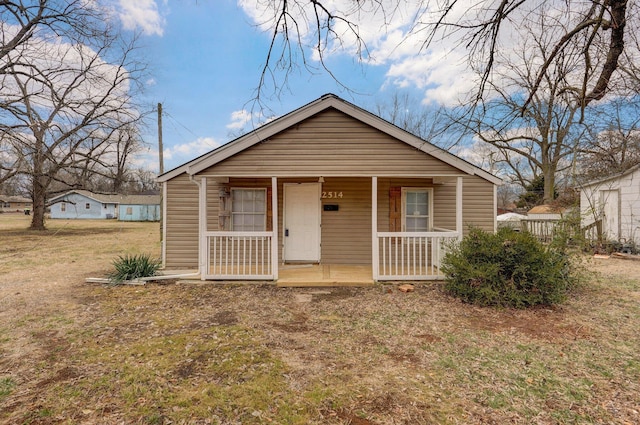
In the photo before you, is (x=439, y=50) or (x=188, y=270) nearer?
(x=439, y=50)

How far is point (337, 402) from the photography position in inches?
106

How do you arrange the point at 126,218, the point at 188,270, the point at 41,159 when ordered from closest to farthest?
the point at 188,270 → the point at 41,159 → the point at 126,218

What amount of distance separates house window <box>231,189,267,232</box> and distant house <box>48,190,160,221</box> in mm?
36123

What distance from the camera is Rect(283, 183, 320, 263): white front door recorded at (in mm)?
8172

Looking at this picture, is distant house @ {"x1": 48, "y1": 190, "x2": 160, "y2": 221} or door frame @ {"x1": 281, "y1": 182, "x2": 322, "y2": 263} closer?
door frame @ {"x1": 281, "y1": 182, "x2": 322, "y2": 263}

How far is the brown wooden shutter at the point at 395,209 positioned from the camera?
7.98 metres

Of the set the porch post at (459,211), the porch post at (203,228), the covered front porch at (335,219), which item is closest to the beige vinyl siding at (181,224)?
the covered front porch at (335,219)

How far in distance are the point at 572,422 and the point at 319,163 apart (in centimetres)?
527

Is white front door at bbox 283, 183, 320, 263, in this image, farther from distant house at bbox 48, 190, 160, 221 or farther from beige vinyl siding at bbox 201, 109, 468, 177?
distant house at bbox 48, 190, 160, 221

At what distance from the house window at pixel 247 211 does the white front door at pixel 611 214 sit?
11.9 metres

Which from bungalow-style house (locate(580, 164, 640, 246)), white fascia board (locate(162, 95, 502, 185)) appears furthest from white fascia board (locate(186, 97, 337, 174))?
bungalow-style house (locate(580, 164, 640, 246))

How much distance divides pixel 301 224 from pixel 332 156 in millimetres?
2316

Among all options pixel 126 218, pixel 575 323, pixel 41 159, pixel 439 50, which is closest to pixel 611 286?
pixel 575 323

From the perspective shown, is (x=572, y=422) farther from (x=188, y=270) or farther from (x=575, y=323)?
(x=188, y=270)
